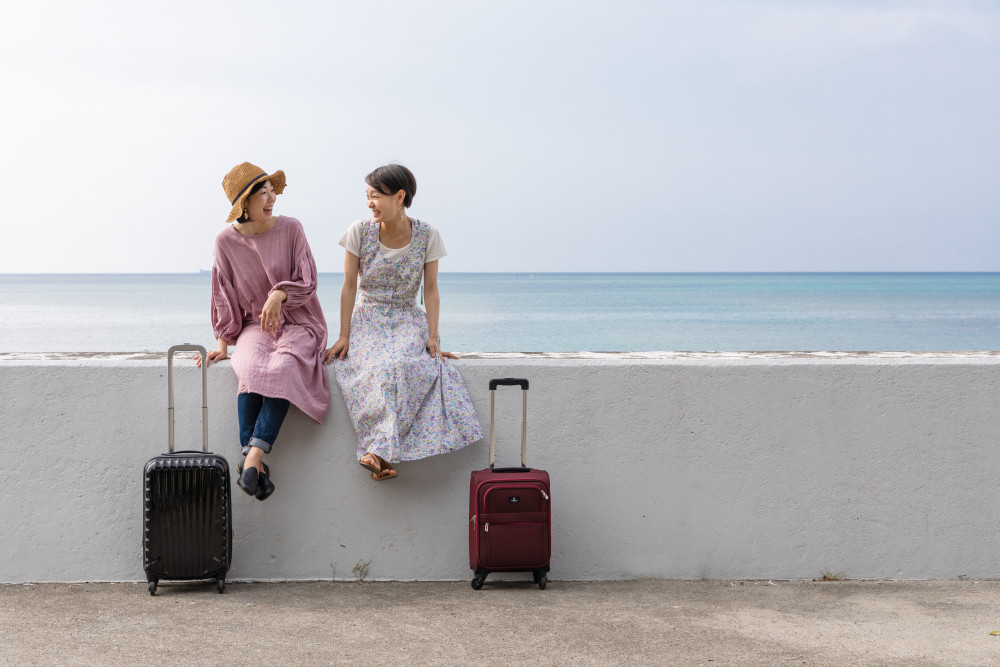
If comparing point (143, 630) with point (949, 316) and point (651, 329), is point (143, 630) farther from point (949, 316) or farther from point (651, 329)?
point (949, 316)

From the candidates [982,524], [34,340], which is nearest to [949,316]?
[34,340]

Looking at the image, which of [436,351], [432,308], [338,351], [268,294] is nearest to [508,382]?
[436,351]

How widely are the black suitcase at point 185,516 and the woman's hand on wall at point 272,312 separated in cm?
31

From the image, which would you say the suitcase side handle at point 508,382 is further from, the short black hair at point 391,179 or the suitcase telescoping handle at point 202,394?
the suitcase telescoping handle at point 202,394

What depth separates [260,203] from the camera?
367 centimetres

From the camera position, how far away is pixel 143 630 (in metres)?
3.07

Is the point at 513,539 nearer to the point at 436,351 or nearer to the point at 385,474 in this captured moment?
the point at 385,474

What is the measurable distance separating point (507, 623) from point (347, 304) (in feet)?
4.45

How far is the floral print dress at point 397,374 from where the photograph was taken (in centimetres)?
358

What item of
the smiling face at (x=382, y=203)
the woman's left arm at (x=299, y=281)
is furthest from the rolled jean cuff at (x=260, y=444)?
the smiling face at (x=382, y=203)

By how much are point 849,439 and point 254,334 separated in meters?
2.33

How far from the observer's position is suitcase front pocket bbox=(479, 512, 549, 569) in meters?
3.48

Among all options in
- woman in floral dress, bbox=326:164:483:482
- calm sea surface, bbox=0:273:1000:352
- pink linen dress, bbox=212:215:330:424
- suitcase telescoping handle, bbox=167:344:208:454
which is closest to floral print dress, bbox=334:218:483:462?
woman in floral dress, bbox=326:164:483:482

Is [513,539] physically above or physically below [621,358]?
below
